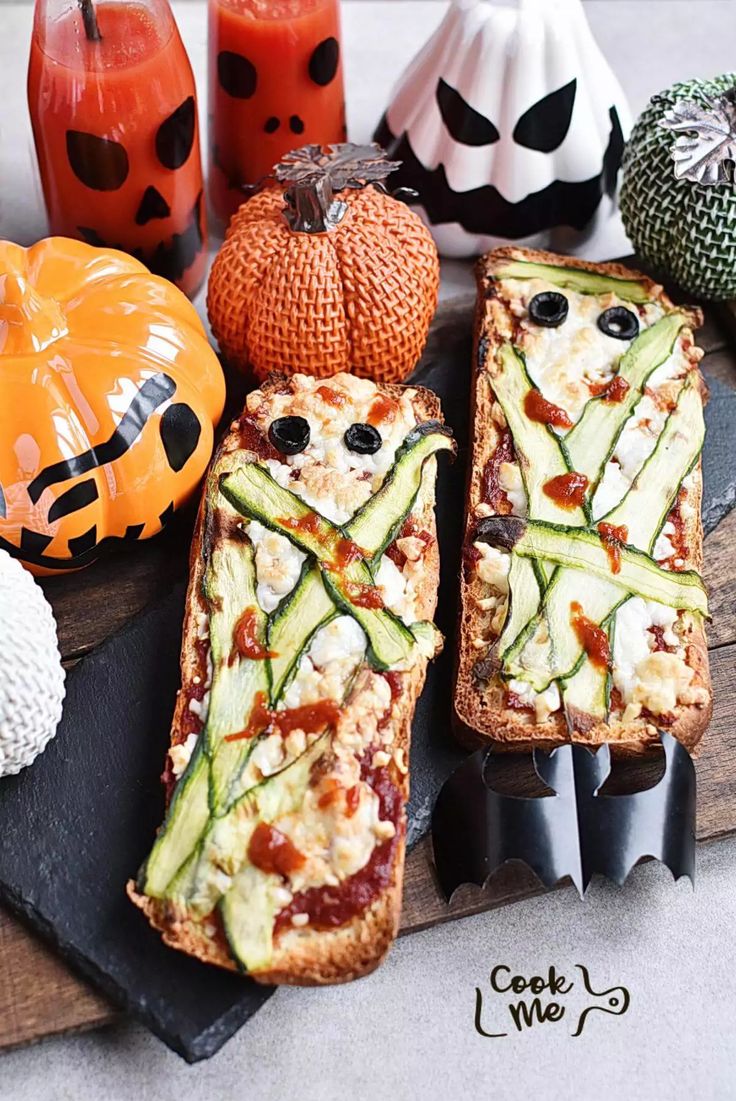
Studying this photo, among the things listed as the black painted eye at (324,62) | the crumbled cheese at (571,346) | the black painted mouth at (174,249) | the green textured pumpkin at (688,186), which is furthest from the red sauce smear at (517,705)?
the black painted eye at (324,62)

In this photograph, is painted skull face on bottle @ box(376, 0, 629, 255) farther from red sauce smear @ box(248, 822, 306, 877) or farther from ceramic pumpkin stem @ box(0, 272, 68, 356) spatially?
red sauce smear @ box(248, 822, 306, 877)

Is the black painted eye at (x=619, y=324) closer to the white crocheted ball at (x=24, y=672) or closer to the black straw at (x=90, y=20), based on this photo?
the black straw at (x=90, y=20)

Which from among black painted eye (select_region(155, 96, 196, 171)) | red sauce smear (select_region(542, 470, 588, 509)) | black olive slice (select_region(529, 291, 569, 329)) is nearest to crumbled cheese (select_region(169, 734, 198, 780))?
red sauce smear (select_region(542, 470, 588, 509))

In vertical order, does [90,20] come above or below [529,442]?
above

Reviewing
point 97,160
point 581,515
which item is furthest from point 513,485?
point 97,160

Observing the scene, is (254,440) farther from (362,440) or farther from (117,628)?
(117,628)

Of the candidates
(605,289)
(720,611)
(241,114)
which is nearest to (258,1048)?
(720,611)
